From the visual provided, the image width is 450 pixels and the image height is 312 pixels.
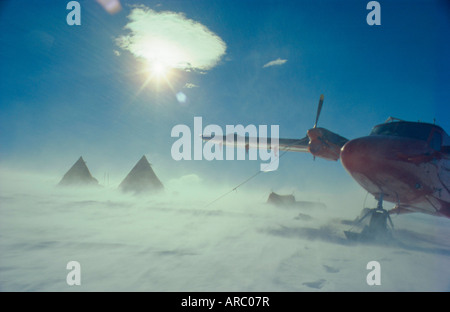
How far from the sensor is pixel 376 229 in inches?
431

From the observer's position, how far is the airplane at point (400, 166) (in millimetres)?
9492

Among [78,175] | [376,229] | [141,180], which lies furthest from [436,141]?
[78,175]

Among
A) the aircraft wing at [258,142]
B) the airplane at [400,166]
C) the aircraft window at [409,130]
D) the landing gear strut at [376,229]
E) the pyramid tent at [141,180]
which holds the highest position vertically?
the pyramid tent at [141,180]

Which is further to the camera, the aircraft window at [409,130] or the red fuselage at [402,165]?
the aircraft window at [409,130]

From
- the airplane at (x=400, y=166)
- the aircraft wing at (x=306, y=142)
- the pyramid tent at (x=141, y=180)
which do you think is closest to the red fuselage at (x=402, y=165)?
the airplane at (x=400, y=166)

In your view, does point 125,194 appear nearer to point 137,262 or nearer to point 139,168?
point 139,168

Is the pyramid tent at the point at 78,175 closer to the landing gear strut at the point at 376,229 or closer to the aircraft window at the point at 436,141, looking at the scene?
the landing gear strut at the point at 376,229

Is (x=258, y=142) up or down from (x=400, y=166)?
up

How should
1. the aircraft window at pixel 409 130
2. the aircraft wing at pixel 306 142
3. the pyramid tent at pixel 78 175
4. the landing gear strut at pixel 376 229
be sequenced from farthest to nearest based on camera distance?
the pyramid tent at pixel 78 175 → the aircraft wing at pixel 306 142 → the landing gear strut at pixel 376 229 → the aircraft window at pixel 409 130

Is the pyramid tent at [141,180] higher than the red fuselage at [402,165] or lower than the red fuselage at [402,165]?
higher

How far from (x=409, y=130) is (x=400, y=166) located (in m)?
2.31

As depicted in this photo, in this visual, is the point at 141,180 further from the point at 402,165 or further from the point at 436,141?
the point at 436,141

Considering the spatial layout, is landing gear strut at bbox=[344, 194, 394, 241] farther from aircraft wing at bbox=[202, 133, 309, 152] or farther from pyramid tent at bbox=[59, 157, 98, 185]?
pyramid tent at bbox=[59, 157, 98, 185]

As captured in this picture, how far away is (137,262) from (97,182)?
78.4 meters
